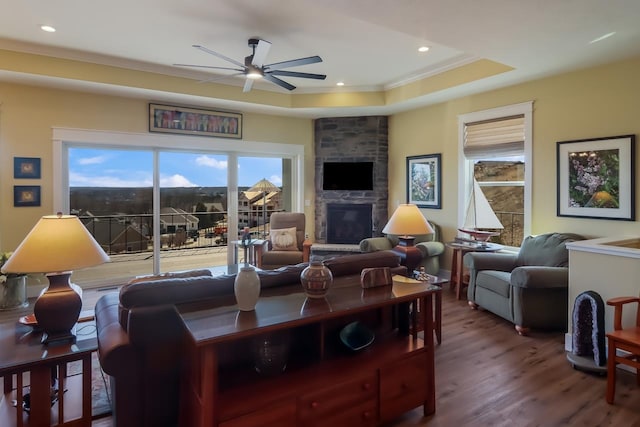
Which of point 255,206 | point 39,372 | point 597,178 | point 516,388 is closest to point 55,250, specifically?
point 39,372

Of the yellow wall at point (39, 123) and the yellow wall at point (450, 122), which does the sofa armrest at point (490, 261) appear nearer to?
the yellow wall at point (450, 122)

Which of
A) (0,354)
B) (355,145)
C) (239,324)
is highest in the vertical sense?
Answer: (355,145)

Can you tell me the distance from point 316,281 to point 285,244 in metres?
3.49

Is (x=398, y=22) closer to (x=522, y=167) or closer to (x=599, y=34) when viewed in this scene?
(x=599, y=34)

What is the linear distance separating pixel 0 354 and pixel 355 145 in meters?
5.71

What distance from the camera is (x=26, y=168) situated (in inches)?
189

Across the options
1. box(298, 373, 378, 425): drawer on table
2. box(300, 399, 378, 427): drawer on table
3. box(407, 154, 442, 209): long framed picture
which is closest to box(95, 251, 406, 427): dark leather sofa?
box(298, 373, 378, 425): drawer on table

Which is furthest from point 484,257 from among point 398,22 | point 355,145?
point 355,145

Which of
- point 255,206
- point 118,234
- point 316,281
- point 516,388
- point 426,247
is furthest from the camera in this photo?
point 255,206

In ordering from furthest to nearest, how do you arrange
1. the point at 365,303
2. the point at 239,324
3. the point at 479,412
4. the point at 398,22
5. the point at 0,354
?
1. the point at 398,22
2. the point at 479,412
3. the point at 365,303
4. the point at 0,354
5. the point at 239,324

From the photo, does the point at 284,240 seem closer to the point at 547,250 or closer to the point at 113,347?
the point at 547,250

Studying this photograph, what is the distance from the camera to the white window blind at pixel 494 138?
4.80 m

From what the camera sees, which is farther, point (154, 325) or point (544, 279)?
point (544, 279)

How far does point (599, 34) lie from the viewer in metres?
3.16
